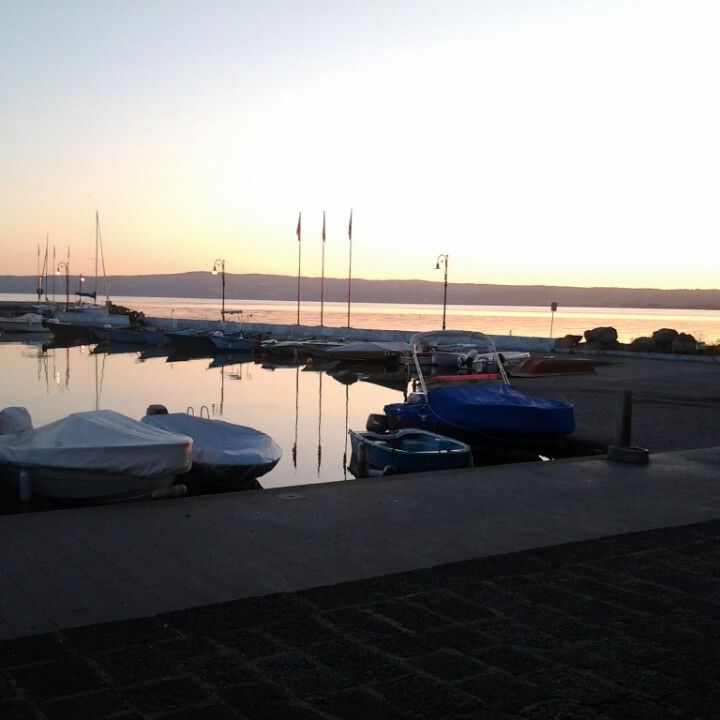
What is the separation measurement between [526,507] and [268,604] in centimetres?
364

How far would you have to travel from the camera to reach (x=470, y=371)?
31359 millimetres

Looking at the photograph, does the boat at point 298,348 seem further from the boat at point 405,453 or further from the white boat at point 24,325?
the boat at point 405,453

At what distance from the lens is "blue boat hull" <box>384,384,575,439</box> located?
14.9 m

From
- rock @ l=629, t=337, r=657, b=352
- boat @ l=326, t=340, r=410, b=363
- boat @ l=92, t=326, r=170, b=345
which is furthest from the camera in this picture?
boat @ l=92, t=326, r=170, b=345

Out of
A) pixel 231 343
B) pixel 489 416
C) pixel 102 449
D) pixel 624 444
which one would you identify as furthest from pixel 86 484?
pixel 231 343

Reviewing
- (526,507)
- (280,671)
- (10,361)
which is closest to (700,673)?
(280,671)

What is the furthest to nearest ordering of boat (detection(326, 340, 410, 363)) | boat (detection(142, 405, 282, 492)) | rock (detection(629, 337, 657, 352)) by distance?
rock (detection(629, 337, 657, 352)) → boat (detection(326, 340, 410, 363)) → boat (detection(142, 405, 282, 492))

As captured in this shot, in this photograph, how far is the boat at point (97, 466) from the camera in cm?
899

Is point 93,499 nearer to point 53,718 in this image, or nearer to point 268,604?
point 268,604

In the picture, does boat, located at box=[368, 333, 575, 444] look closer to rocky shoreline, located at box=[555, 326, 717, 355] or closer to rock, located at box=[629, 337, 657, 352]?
rocky shoreline, located at box=[555, 326, 717, 355]

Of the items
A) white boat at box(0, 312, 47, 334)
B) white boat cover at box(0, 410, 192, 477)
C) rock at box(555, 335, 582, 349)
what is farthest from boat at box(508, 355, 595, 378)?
white boat at box(0, 312, 47, 334)

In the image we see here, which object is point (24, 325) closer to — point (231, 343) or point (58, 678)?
point (231, 343)

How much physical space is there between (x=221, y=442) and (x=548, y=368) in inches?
764

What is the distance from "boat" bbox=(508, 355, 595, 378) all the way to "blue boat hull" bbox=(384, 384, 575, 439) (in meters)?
13.5
